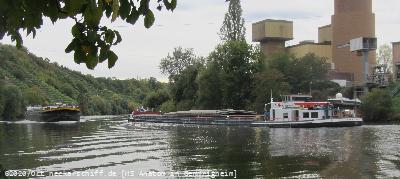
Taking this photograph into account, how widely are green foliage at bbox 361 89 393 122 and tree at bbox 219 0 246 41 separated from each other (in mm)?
29435

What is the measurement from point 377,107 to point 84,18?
216ft

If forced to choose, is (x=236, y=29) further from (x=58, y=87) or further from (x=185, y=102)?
(x=58, y=87)

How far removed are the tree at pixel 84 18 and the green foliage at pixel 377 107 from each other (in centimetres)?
6530

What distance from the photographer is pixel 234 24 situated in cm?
9081

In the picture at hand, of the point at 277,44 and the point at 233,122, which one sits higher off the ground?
the point at 277,44

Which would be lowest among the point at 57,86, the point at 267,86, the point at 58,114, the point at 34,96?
the point at 58,114

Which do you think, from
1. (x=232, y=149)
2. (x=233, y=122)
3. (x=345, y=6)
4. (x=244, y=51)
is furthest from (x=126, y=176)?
(x=345, y=6)

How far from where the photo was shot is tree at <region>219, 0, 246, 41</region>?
90.1 m

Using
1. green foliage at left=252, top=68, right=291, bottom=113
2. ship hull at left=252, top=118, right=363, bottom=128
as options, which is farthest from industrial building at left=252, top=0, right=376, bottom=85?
ship hull at left=252, top=118, right=363, bottom=128

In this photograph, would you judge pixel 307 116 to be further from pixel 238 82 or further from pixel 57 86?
pixel 57 86

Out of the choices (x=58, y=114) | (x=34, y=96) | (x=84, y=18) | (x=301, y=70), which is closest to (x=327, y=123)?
(x=301, y=70)

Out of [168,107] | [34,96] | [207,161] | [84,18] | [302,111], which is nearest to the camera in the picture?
[84,18]

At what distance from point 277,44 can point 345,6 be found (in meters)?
18.3

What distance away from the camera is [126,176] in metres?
18.2
